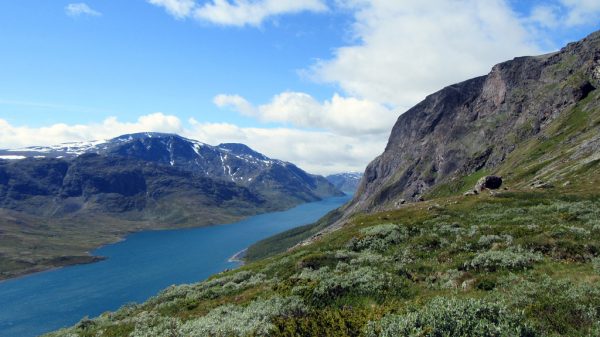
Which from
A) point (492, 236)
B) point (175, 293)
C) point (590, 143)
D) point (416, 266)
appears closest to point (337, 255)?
point (416, 266)

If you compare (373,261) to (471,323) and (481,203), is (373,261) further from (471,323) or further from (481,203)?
(481,203)

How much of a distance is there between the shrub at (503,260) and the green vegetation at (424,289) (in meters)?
0.06

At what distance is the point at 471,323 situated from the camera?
41.4 feet

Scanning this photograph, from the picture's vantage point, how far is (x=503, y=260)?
24.3 m

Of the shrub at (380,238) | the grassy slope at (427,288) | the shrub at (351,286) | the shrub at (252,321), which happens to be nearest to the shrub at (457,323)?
the grassy slope at (427,288)

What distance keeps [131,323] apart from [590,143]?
469 feet

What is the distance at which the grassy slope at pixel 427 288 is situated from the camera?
13773mm

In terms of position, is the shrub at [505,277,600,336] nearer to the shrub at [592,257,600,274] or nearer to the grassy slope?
the grassy slope

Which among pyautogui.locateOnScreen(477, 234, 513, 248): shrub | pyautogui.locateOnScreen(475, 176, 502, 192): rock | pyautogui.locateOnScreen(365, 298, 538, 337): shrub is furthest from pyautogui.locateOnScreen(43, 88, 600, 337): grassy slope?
pyautogui.locateOnScreen(475, 176, 502, 192): rock

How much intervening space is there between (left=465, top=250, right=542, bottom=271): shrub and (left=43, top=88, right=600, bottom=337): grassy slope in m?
0.07

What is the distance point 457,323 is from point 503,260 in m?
Answer: 13.9

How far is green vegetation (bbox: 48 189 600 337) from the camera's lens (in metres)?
13.7

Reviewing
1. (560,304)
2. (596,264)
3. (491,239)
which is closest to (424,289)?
(560,304)

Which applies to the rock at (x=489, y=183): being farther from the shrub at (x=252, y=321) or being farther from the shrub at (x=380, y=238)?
the shrub at (x=252, y=321)
